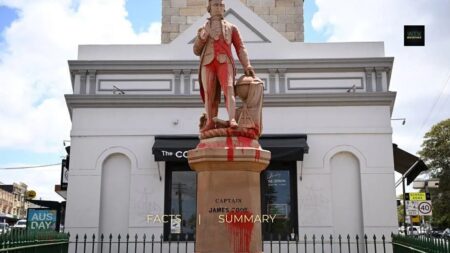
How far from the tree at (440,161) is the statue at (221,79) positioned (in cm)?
3859

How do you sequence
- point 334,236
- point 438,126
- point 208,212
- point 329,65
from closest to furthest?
point 208,212 → point 334,236 → point 329,65 → point 438,126

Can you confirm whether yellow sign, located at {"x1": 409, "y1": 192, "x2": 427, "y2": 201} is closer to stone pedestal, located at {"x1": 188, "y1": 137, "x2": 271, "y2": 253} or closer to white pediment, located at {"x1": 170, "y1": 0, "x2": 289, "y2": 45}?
white pediment, located at {"x1": 170, "y1": 0, "x2": 289, "y2": 45}

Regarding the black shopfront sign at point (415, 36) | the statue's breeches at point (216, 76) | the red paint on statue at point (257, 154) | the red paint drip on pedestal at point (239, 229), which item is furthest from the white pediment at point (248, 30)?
the red paint drip on pedestal at point (239, 229)

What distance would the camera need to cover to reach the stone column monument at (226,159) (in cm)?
768

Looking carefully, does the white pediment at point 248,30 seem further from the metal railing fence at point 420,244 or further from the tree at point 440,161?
the tree at point 440,161

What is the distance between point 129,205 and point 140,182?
0.76m

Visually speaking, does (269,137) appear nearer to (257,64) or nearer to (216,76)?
(257,64)

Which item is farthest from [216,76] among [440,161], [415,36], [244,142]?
[440,161]

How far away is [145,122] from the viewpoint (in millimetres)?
15594

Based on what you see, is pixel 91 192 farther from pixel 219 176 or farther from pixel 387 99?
pixel 387 99

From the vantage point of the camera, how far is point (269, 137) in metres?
Answer: 15.2

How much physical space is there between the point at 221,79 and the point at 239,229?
2.53 m

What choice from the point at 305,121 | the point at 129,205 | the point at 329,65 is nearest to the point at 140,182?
the point at 129,205

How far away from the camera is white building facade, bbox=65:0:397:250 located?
587 inches
